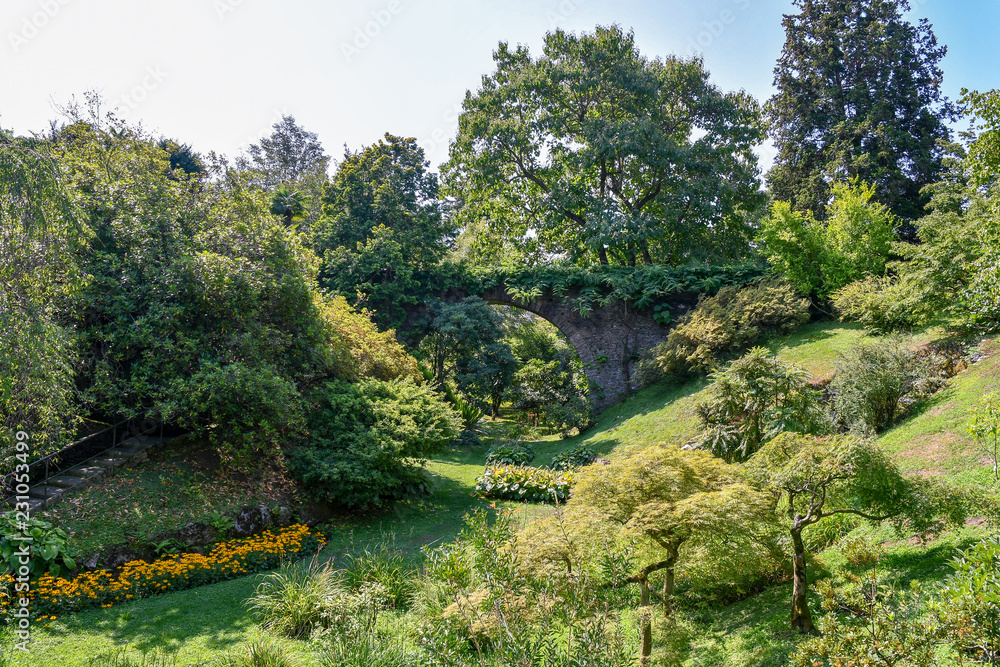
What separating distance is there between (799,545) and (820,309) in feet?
34.9

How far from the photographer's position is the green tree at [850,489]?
3.91m

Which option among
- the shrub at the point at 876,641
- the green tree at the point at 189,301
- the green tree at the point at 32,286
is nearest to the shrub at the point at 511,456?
the green tree at the point at 189,301

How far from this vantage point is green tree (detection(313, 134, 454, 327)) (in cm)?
1678

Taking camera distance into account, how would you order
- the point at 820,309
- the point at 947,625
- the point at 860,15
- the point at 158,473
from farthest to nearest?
the point at 860,15
the point at 820,309
the point at 158,473
the point at 947,625

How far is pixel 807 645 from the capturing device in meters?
2.66

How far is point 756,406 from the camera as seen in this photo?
7629mm

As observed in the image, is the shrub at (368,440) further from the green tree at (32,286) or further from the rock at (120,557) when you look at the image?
the green tree at (32,286)

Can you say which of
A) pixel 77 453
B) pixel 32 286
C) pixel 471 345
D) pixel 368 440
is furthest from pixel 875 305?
pixel 77 453

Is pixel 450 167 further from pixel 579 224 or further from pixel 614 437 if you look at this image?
pixel 614 437

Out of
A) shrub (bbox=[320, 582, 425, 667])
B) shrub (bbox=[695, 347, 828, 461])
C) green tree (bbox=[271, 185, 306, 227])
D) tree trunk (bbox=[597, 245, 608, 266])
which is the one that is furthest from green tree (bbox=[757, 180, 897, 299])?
green tree (bbox=[271, 185, 306, 227])

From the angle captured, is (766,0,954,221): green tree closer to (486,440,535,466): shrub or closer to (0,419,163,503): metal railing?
(486,440,535,466): shrub

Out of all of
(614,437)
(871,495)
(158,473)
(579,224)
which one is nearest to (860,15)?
(579,224)

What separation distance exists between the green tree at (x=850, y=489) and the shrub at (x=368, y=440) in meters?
6.19

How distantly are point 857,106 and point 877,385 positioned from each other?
51.1 feet
